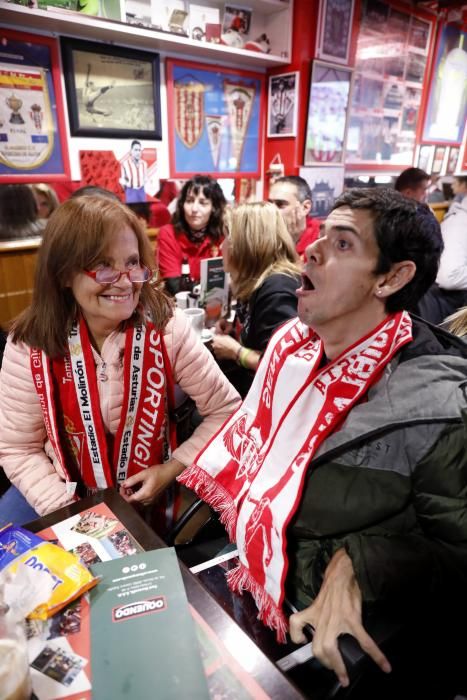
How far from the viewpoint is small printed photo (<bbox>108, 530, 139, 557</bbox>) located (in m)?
0.92

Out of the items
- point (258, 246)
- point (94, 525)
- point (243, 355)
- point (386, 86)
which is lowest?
point (243, 355)

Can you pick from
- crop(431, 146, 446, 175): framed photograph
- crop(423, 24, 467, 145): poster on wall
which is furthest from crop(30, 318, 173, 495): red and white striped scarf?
crop(431, 146, 446, 175): framed photograph

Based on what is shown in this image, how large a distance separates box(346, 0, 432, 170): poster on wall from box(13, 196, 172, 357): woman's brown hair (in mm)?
3646

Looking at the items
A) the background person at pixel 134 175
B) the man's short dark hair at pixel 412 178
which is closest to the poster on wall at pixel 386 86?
the man's short dark hair at pixel 412 178

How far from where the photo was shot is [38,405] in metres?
1.43

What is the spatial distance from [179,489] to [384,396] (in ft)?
2.97

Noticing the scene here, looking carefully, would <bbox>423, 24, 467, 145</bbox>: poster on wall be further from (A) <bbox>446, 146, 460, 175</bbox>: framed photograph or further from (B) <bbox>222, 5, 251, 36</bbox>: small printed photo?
(B) <bbox>222, 5, 251, 36</bbox>: small printed photo

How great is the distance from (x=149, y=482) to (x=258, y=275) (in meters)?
1.15

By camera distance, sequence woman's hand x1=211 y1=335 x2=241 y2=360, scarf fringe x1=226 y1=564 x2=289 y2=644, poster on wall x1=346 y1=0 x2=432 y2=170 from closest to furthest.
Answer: scarf fringe x1=226 y1=564 x2=289 y2=644, woman's hand x1=211 y1=335 x2=241 y2=360, poster on wall x1=346 y1=0 x2=432 y2=170

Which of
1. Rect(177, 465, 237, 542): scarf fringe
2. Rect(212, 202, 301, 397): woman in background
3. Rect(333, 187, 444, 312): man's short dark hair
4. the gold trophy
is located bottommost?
Rect(177, 465, 237, 542): scarf fringe

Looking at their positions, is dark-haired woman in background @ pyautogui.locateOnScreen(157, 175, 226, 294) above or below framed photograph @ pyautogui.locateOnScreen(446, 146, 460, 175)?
below

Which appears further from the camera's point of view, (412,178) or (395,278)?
(412,178)

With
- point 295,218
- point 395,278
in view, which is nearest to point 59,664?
point 395,278

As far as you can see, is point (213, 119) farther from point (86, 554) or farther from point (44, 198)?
Answer: point (86, 554)
